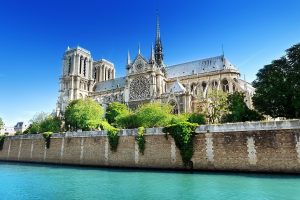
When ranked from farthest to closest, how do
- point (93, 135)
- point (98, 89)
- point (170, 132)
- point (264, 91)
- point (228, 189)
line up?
point (98, 89), point (93, 135), point (264, 91), point (170, 132), point (228, 189)

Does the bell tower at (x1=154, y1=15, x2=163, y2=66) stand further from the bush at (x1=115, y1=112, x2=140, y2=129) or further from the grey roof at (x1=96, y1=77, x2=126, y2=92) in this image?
the bush at (x1=115, y1=112, x2=140, y2=129)

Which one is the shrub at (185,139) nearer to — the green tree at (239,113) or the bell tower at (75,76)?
the green tree at (239,113)

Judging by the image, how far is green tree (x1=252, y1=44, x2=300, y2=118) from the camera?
22.8m

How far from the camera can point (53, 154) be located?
31625mm

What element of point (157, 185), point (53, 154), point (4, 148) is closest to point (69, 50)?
point (4, 148)

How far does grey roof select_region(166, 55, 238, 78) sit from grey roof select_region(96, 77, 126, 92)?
1263cm

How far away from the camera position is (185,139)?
71.7 feet

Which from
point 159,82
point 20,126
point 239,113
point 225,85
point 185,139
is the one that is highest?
point 159,82

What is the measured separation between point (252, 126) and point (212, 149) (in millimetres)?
3313

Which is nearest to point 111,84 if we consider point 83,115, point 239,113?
point 83,115

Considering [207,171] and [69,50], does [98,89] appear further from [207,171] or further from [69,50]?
[207,171]

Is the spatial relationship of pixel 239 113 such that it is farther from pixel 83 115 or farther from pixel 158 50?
pixel 158 50

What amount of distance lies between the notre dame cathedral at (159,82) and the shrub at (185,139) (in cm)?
2064

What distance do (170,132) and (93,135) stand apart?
30.5 feet
